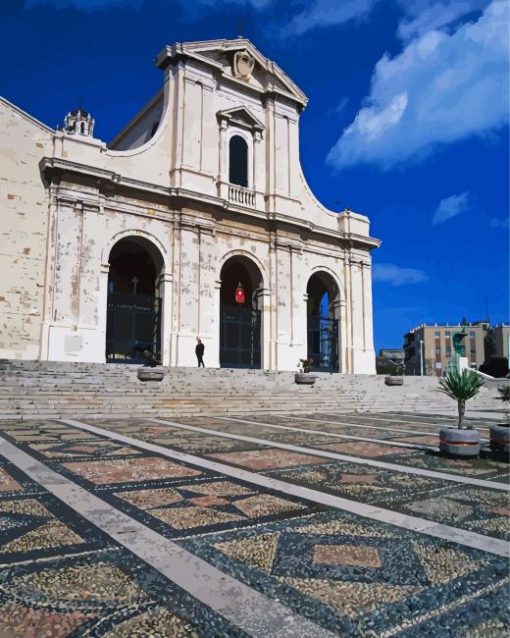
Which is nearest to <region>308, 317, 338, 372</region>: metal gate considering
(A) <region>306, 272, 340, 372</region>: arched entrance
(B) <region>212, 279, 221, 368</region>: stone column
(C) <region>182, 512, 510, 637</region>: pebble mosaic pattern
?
(A) <region>306, 272, 340, 372</region>: arched entrance

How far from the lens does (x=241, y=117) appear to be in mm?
25172

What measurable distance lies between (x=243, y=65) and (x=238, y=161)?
5.15 metres

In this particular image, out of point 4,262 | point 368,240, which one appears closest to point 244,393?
point 4,262

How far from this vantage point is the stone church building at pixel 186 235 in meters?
18.9

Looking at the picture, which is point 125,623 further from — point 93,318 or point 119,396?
point 93,318

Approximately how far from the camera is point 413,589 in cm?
242

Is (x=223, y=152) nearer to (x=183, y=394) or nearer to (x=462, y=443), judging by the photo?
(x=183, y=394)

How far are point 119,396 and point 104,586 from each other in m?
11.1

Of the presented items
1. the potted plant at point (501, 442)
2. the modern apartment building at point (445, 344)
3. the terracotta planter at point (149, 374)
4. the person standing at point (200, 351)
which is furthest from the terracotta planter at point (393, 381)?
the modern apartment building at point (445, 344)

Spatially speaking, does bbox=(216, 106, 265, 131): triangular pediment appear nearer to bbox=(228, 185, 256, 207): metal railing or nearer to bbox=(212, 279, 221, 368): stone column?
bbox=(228, 185, 256, 207): metal railing

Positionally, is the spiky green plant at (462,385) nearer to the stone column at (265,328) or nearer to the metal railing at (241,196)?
the stone column at (265,328)

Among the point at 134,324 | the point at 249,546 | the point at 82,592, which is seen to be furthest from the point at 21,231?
the point at 82,592

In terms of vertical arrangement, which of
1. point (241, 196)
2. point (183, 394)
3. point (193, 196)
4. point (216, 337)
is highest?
point (241, 196)

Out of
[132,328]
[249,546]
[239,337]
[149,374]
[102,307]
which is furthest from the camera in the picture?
[239,337]
